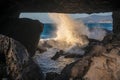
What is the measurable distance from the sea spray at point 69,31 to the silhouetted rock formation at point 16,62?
575 centimetres

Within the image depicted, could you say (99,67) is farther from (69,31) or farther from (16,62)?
(69,31)

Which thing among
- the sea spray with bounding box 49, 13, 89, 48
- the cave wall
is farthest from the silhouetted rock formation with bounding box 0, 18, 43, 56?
the sea spray with bounding box 49, 13, 89, 48

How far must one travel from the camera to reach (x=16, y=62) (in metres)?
4.40

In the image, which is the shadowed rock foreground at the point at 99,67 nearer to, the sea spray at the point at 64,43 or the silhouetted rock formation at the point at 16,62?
the silhouetted rock formation at the point at 16,62

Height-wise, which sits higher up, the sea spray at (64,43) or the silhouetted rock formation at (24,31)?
the silhouetted rock formation at (24,31)

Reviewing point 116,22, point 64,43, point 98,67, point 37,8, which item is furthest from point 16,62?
point 64,43

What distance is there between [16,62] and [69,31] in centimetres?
891

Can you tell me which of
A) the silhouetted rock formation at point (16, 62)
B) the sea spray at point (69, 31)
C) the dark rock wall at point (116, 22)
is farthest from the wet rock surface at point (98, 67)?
the sea spray at point (69, 31)

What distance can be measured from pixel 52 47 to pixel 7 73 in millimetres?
5655

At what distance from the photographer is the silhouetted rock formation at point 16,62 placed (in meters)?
4.34

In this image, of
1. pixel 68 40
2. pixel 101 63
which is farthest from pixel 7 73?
pixel 68 40

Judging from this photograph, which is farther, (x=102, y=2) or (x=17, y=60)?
(x=102, y=2)

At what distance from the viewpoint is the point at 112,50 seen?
456 cm

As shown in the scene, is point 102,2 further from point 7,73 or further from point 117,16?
point 7,73
